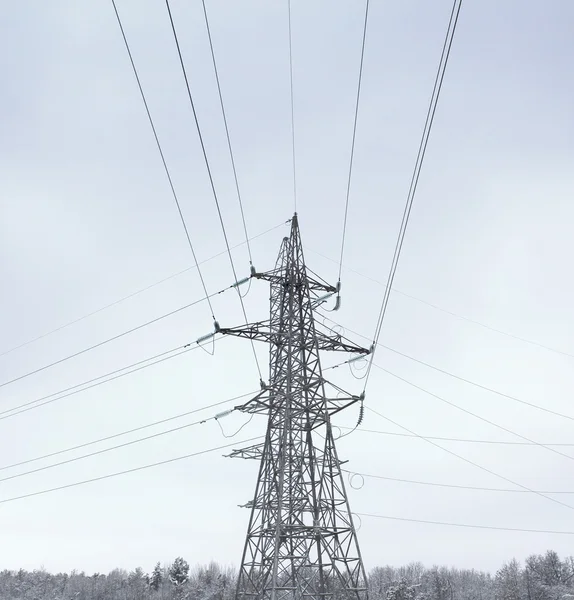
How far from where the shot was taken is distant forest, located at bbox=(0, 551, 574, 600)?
3725 inches

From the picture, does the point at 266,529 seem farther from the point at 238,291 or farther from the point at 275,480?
the point at 238,291

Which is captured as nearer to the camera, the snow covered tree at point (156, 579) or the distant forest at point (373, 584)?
the distant forest at point (373, 584)

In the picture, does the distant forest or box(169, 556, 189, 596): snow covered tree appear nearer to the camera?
the distant forest

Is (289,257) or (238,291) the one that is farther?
(289,257)

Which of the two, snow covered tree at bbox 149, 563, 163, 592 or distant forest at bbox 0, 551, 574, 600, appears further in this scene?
snow covered tree at bbox 149, 563, 163, 592

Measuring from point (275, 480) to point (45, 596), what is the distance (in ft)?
405

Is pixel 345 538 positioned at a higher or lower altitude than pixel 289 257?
lower

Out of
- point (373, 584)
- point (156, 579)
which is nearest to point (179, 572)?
point (156, 579)

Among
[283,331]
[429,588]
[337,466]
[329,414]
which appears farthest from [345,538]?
[429,588]

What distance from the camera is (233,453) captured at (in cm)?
2455

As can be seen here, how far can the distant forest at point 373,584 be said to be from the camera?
9462cm

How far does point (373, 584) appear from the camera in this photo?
123 m

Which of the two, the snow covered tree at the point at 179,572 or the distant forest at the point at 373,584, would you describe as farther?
the snow covered tree at the point at 179,572

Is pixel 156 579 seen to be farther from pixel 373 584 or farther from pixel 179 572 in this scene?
pixel 373 584
